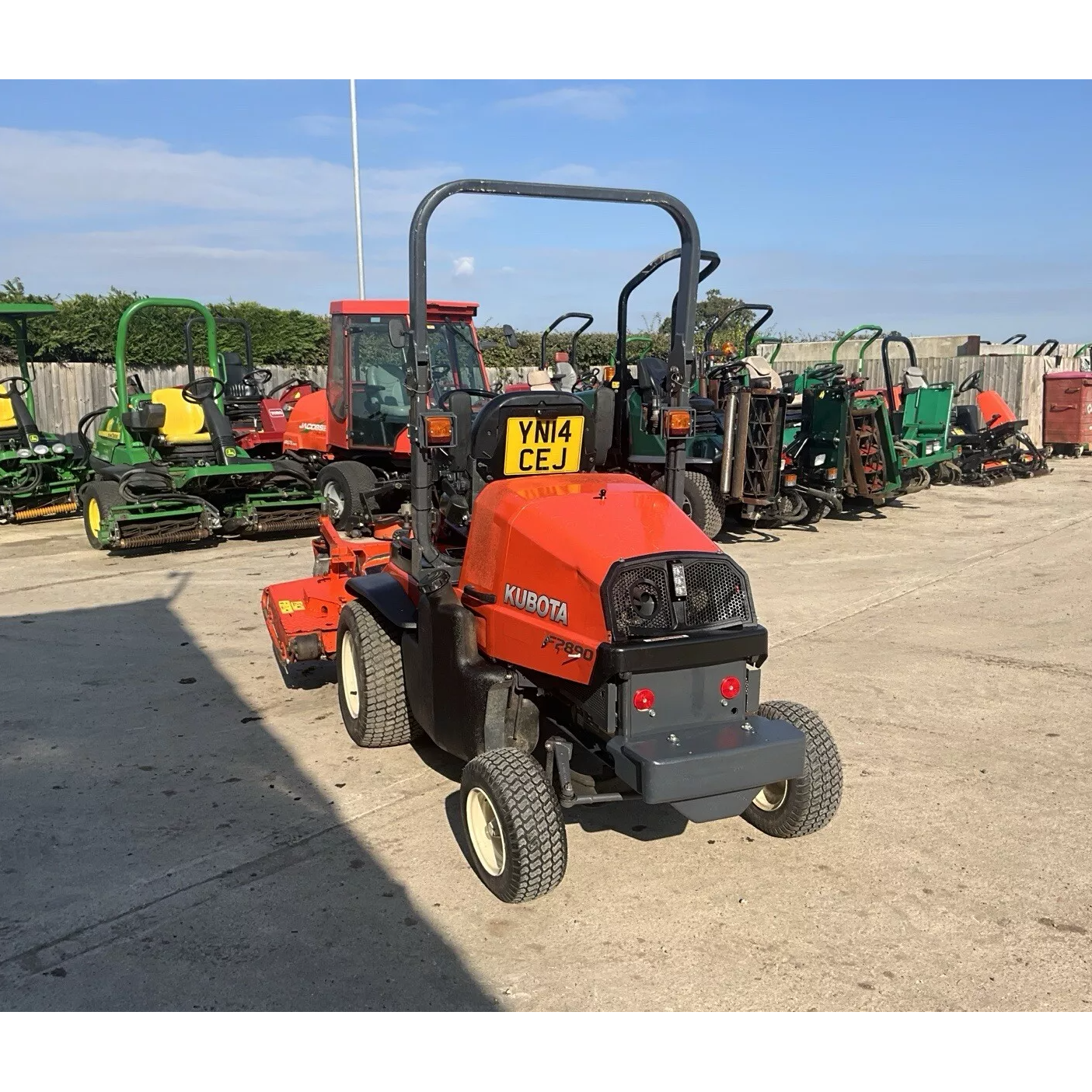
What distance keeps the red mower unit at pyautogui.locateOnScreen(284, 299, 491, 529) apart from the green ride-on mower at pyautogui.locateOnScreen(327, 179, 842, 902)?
5536mm

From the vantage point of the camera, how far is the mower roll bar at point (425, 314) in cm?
380

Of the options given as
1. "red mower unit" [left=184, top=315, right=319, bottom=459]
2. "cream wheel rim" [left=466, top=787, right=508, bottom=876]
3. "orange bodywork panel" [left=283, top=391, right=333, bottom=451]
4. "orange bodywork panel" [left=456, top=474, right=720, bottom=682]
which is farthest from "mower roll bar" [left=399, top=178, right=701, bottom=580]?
"red mower unit" [left=184, top=315, right=319, bottom=459]

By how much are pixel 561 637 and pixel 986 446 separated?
44.2ft

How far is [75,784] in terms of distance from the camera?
164 inches

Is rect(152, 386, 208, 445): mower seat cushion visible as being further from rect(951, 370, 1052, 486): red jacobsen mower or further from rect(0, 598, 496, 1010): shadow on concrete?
rect(951, 370, 1052, 486): red jacobsen mower

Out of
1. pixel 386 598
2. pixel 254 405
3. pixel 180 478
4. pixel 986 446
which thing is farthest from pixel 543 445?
pixel 986 446

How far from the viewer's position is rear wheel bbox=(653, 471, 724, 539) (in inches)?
396

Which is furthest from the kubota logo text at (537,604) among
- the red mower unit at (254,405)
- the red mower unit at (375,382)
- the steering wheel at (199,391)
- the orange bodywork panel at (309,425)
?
the red mower unit at (254,405)

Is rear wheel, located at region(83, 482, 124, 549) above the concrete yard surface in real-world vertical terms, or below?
above

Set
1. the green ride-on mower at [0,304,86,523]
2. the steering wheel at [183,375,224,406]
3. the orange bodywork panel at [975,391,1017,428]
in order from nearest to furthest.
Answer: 1. the steering wheel at [183,375,224,406]
2. the green ride-on mower at [0,304,86,523]
3. the orange bodywork panel at [975,391,1017,428]

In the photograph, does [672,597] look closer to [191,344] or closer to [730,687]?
[730,687]

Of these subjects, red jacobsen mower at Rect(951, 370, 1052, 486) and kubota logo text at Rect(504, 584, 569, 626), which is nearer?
kubota logo text at Rect(504, 584, 569, 626)
